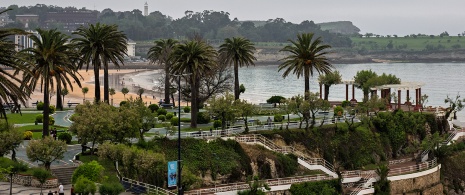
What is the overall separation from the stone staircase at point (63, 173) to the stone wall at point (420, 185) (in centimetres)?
2780

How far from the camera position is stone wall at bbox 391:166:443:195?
233 ft

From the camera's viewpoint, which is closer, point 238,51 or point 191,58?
point 191,58

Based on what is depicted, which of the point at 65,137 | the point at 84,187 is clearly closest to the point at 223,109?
the point at 65,137

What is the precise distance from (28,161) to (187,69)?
57.6 feet

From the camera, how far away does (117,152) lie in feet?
187

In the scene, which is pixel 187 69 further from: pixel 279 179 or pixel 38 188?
pixel 38 188

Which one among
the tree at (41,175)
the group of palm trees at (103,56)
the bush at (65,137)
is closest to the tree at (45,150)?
the tree at (41,175)

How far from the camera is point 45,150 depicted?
186 ft

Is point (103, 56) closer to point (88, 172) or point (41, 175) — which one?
point (41, 175)

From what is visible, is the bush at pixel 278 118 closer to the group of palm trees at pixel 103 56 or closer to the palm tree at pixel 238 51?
the group of palm trees at pixel 103 56

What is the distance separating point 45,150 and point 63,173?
326 centimetres

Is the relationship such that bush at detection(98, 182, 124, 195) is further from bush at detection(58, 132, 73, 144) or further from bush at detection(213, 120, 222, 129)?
bush at detection(213, 120, 222, 129)

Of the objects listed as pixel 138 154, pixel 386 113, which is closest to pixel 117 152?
pixel 138 154

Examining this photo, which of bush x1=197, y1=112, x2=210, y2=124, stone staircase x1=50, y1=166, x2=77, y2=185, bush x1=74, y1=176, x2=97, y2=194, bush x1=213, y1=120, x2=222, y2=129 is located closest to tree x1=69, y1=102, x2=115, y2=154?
stone staircase x1=50, y1=166, x2=77, y2=185
